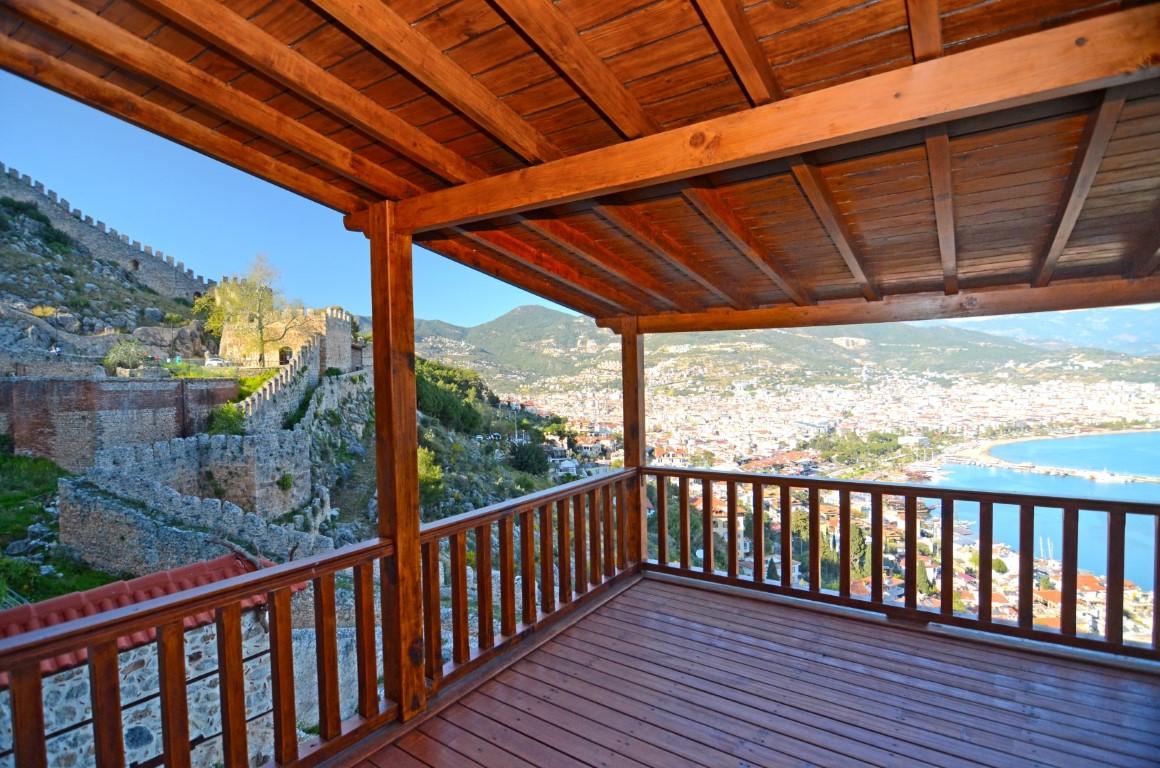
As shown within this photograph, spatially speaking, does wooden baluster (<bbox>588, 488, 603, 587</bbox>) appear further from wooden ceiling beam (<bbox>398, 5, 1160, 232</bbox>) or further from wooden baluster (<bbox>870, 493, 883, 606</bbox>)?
wooden ceiling beam (<bbox>398, 5, 1160, 232</bbox>)

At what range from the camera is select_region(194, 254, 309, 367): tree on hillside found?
23.2 metres

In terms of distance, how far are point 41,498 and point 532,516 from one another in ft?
52.5

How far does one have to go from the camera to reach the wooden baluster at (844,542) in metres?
3.56

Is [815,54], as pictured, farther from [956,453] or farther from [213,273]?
[213,273]

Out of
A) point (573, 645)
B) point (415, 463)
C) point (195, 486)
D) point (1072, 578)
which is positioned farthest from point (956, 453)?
point (195, 486)

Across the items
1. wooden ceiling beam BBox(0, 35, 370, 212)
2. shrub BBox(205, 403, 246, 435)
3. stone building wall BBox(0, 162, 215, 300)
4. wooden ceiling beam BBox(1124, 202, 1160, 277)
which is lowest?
shrub BBox(205, 403, 246, 435)

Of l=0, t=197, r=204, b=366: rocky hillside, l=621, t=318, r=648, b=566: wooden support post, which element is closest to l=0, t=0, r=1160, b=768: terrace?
l=621, t=318, r=648, b=566: wooden support post

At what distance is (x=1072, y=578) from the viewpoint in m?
2.96

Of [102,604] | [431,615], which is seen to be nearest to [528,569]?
[431,615]

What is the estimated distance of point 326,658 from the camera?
220 cm

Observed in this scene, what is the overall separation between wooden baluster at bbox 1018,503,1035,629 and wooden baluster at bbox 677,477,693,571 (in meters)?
2.06

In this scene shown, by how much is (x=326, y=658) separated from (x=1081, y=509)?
4020 mm

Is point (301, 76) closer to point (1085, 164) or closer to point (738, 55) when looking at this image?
point (738, 55)

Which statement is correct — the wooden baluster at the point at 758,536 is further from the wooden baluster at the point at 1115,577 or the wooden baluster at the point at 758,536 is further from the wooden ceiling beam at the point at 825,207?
the wooden baluster at the point at 1115,577
